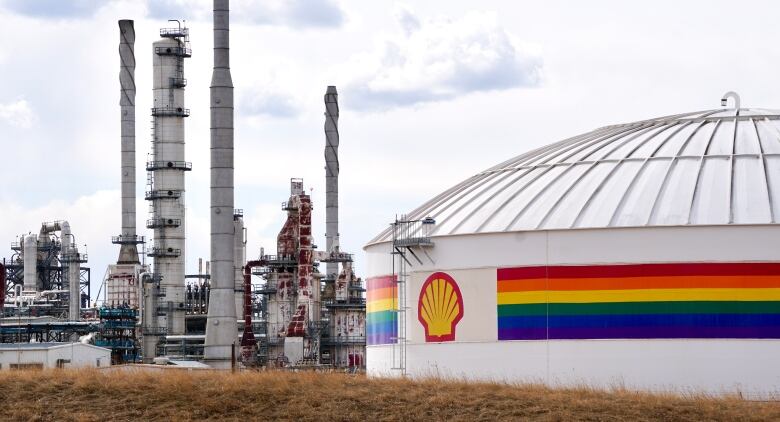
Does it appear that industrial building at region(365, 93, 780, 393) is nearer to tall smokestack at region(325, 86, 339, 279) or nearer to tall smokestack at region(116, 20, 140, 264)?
tall smokestack at region(116, 20, 140, 264)

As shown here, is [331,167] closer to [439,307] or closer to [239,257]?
[239,257]

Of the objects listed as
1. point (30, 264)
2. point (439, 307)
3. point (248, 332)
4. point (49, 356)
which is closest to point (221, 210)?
point (49, 356)

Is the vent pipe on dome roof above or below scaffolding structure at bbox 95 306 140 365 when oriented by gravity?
above

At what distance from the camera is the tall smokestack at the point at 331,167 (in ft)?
366

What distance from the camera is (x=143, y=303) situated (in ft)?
331

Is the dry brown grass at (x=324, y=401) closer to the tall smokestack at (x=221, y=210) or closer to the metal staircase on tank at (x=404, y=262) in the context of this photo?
the metal staircase on tank at (x=404, y=262)

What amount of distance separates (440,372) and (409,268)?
3.90 m

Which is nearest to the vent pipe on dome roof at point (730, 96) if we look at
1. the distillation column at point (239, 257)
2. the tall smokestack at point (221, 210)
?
the tall smokestack at point (221, 210)

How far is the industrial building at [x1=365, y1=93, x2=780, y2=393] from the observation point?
4069cm

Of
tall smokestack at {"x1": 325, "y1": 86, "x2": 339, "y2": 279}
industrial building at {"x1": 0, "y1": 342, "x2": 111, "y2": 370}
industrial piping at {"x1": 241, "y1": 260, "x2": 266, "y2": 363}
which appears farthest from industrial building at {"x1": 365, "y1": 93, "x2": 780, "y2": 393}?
tall smokestack at {"x1": 325, "y1": 86, "x2": 339, "y2": 279}

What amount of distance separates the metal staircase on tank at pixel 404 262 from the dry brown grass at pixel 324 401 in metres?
5.65

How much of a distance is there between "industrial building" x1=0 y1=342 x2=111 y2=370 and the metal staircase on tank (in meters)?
24.7

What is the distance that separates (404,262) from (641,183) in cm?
800

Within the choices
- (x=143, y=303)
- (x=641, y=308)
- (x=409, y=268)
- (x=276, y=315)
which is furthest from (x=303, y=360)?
(x=641, y=308)
